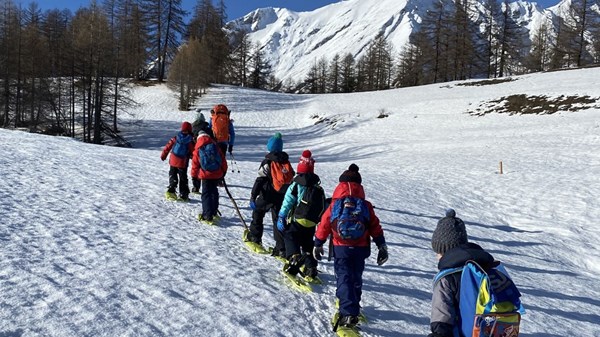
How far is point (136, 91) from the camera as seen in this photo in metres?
43.8

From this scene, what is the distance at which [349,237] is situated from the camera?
417cm

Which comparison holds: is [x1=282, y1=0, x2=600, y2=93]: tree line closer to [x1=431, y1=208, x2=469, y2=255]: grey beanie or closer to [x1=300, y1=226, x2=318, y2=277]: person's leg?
[x1=300, y1=226, x2=318, y2=277]: person's leg

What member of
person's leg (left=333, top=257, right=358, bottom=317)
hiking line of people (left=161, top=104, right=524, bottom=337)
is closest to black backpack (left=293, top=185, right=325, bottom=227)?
hiking line of people (left=161, top=104, right=524, bottom=337)

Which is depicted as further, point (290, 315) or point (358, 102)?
point (358, 102)

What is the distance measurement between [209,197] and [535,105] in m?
26.9

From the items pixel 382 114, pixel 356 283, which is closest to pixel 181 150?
pixel 356 283

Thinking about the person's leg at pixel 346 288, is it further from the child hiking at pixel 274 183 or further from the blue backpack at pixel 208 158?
the blue backpack at pixel 208 158

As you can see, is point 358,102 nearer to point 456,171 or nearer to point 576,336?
point 456,171

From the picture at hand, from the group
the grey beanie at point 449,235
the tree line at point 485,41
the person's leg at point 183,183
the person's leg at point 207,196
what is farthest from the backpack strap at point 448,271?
the tree line at point 485,41

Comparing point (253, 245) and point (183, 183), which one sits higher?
point (183, 183)

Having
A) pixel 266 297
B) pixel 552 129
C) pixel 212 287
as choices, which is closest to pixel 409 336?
pixel 266 297

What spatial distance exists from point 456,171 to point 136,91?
124 feet

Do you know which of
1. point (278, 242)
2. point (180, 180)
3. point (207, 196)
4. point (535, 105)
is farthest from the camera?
point (535, 105)

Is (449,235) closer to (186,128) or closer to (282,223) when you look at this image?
(282,223)
